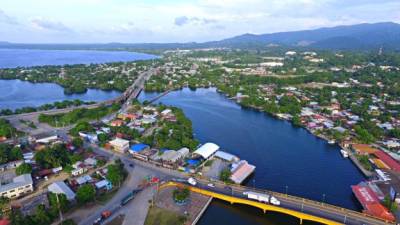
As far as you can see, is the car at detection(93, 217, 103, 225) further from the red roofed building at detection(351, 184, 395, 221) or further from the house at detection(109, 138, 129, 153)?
the red roofed building at detection(351, 184, 395, 221)

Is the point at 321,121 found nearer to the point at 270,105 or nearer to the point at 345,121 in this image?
the point at 345,121

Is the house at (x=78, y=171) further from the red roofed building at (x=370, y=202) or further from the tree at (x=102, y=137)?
the red roofed building at (x=370, y=202)

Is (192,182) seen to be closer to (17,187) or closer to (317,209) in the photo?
(317,209)

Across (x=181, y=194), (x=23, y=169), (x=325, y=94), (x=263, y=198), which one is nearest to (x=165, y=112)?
(x=23, y=169)

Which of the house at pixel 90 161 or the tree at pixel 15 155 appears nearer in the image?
the house at pixel 90 161

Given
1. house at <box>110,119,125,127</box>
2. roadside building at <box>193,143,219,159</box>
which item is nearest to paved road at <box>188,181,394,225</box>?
roadside building at <box>193,143,219,159</box>

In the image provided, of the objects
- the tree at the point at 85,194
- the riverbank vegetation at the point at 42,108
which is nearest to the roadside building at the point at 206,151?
the tree at the point at 85,194
